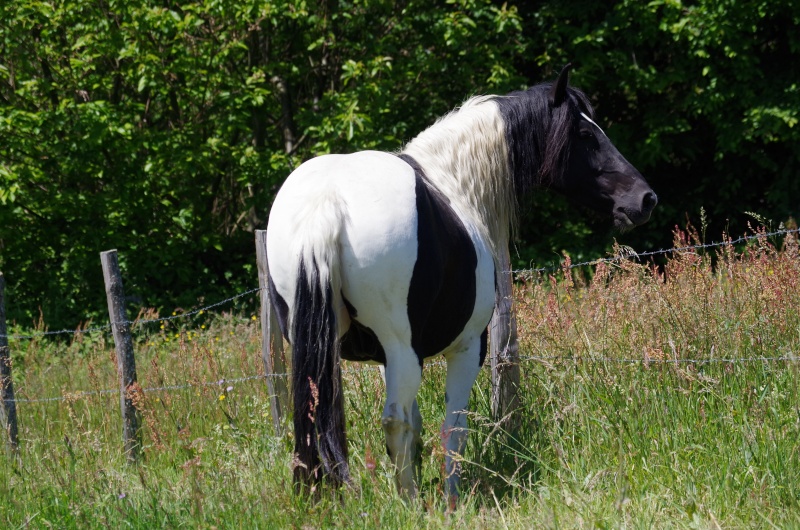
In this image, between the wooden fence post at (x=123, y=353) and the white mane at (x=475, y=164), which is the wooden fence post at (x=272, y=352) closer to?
the wooden fence post at (x=123, y=353)

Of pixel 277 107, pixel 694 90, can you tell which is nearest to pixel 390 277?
pixel 277 107

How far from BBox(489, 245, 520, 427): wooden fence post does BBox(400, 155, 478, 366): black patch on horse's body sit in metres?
0.65

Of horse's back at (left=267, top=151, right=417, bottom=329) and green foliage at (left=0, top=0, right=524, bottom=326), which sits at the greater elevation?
green foliage at (left=0, top=0, right=524, bottom=326)

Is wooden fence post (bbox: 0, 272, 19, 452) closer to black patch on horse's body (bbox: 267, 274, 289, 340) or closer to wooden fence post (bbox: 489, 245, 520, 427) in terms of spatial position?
black patch on horse's body (bbox: 267, 274, 289, 340)

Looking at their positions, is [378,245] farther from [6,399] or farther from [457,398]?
[6,399]

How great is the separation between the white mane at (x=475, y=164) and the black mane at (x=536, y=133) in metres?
0.07

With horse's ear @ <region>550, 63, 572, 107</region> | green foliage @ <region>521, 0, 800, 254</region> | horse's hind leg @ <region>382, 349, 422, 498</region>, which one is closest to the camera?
horse's hind leg @ <region>382, 349, 422, 498</region>

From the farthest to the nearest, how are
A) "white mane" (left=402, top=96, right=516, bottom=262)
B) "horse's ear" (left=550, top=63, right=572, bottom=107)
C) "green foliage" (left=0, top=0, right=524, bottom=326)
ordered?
1. "green foliage" (left=0, top=0, right=524, bottom=326)
2. "horse's ear" (left=550, top=63, right=572, bottom=107)
3. "white mane" (left=402, top=96, right=516, bottom=262)

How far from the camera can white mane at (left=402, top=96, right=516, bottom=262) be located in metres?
4.12

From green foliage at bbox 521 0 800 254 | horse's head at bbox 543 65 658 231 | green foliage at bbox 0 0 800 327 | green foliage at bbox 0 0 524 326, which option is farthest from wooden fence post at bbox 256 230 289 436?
green foliage at bbox 521 0 800 254

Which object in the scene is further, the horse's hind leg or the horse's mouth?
the horse's mouth

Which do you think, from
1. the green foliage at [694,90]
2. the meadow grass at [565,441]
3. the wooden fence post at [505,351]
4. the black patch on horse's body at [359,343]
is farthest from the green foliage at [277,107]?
the black patch on horse's body at [359,343]

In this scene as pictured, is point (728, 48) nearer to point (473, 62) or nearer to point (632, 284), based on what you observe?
point (473, 62)

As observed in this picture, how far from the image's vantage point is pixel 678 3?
10547 mm
